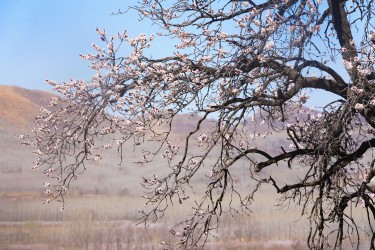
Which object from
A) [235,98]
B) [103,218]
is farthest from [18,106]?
[235,98]

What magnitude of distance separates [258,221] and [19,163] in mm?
15712

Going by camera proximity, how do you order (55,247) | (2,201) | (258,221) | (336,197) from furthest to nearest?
(2,201)
(258,221)
(55,247)
(336,197)

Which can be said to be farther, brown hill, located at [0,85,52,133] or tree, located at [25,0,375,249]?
brown hill, located at [0,85,52,133]

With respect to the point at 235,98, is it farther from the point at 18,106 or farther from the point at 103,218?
the point at 18,106

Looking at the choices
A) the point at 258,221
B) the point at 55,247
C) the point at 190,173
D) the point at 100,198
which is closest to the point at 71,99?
the point at 190,173

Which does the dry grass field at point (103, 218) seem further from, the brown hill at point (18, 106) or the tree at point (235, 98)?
the tree at point (235, 98)

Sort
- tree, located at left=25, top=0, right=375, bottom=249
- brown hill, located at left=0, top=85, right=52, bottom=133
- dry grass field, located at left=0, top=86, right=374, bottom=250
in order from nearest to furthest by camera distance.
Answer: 1. tree, located at left=25, top=0, right=375, bottom=249
2. dry grass field, located at left=0, top=86, right=374, bottom=250
3. brown hill, located at left=0, top=85, right=52, bottom=133

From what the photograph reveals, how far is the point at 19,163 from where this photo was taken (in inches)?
1532

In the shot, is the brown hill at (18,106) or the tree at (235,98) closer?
the tree at (235,98)

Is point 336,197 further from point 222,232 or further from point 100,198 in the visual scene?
point 100,198

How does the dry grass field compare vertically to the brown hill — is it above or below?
below

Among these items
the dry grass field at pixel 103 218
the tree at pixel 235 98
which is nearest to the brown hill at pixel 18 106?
the dry grass field at pixel 103 218

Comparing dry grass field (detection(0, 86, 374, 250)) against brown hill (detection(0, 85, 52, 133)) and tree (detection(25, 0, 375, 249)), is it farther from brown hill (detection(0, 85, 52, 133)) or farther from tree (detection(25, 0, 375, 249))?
tree (detection(25, 0, 375, 249))

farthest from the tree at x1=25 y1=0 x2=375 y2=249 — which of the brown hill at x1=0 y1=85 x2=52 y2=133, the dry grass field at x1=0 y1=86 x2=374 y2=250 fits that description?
the brown hill at x1=0 y1=85 x2=52 y2=133
